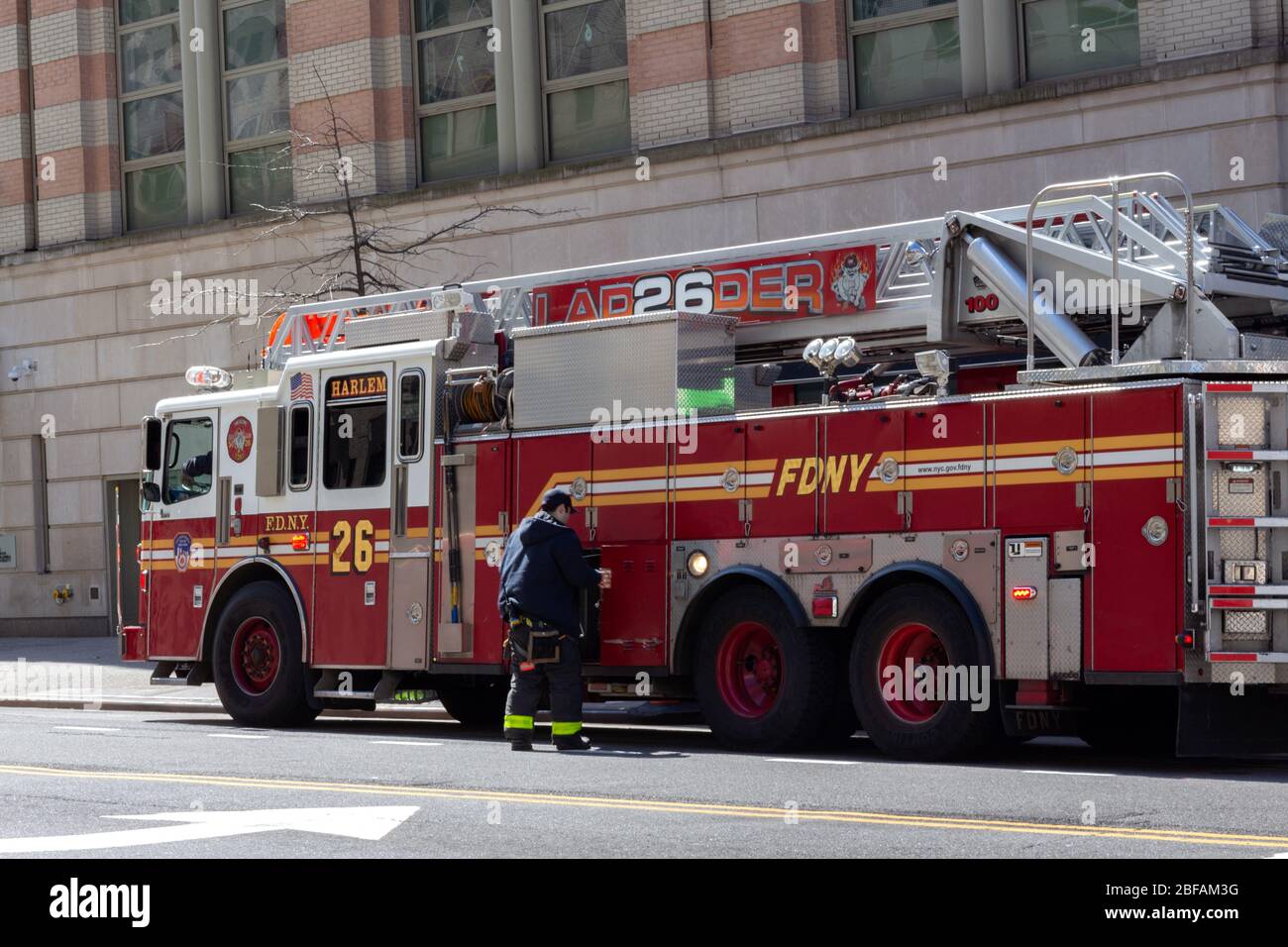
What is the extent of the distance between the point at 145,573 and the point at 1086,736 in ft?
28.2

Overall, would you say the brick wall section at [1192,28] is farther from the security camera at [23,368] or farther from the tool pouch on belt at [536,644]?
the security camera at [23,368]

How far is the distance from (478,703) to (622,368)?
12.8ft

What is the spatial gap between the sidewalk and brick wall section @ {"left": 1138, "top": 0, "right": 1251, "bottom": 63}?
817cm

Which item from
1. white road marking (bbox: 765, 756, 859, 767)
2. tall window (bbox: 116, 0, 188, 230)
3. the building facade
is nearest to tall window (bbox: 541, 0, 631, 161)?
the building facade

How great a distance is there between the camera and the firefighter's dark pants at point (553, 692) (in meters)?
13.5

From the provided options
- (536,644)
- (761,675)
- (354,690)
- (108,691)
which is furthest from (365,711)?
(761,675)

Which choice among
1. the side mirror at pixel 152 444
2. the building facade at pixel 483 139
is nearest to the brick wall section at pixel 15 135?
the building facade at pixel 483 139

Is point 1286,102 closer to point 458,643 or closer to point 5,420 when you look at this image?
point 458,643

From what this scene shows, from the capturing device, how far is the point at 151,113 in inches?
1148

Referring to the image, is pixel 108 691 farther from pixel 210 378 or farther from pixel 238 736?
pixel 238 736

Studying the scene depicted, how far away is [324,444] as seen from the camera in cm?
1606

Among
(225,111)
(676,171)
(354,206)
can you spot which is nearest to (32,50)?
(225,111)

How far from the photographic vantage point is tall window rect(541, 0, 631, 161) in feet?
78.9

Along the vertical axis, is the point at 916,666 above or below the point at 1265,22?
below
